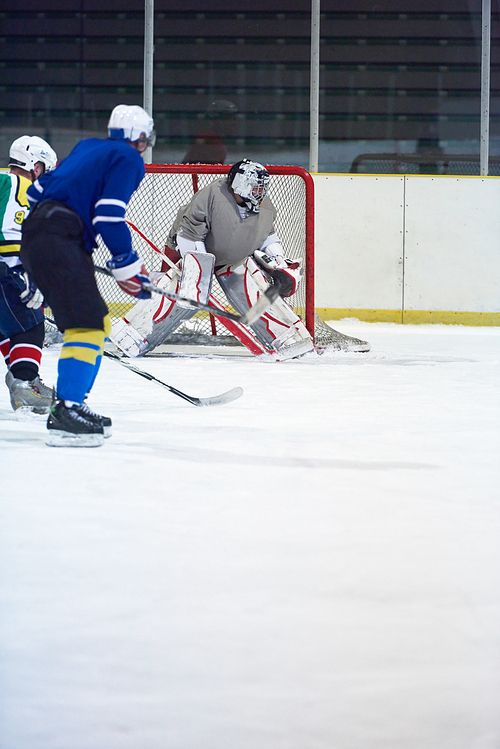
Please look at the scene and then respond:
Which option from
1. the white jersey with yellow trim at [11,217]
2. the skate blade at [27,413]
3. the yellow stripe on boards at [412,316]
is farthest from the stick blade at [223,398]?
the yellow stripe on boards at [412,316]

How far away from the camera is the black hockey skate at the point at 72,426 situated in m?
2.05

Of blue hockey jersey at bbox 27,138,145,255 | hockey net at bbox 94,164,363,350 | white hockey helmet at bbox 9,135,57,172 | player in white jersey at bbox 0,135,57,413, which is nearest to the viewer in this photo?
blue hockey jersey at bbox 27,138,145,255

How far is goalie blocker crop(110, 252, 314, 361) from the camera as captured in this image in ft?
13.2

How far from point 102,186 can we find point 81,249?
0.17 meters

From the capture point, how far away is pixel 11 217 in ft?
8.68

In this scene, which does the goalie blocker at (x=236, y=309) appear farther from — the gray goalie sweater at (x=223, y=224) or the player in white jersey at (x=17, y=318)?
the player in white jersey at (x=17, y=318)

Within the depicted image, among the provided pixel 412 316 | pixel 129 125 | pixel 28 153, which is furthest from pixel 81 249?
pixel 412 316

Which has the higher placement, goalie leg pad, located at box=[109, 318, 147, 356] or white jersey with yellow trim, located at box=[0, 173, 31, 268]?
white jersey with yellow trim, located at box=[0, 173, 31, 268]

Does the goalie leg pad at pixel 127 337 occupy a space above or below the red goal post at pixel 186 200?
below

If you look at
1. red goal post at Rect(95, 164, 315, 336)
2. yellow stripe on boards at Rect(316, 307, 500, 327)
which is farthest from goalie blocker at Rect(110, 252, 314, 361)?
yellow stripe on boards at Rect(316, 307, 500, 327)

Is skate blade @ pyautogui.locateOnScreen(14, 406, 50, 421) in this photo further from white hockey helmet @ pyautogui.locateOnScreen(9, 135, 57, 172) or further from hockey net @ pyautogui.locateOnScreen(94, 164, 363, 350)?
hockey net @ pyautogui.locateOnScreen(94, 164, 363, 350)

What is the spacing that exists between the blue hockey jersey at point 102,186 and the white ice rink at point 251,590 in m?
0.55

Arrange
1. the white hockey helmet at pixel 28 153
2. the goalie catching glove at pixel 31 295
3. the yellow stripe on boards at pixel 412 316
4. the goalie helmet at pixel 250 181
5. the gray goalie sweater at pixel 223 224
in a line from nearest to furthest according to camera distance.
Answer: the goalie catching glove at pixel 31 295 → the white hockey helmet at pixel 28 153 → the goalie helmet at pixel 250 181 → the gray goalie sweater at pixel 223 224 → the yellow stripe on boards at pixel 412 316

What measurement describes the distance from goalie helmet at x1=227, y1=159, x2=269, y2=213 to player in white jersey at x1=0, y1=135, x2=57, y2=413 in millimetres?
1425
